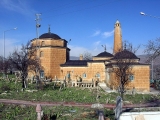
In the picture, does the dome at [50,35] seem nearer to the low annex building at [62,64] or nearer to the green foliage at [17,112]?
the low annex building at [62,64]

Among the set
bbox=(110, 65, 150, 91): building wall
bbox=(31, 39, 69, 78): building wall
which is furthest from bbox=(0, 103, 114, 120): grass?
bbox=(31, 39, 69, 78): building wall

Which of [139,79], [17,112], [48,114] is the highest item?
[139,79]

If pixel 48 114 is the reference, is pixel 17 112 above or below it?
below

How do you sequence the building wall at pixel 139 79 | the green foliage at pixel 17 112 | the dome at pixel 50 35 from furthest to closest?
1. the dome at pixel 50 35
2. the building wall at pixel 139 79
3. the green foliage at pixel 17 112

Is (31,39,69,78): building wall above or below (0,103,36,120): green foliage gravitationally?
above

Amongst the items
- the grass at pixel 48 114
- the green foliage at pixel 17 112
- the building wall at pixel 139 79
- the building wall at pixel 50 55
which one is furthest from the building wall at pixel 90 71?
the grass at pixel 48 114

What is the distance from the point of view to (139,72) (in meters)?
25.9

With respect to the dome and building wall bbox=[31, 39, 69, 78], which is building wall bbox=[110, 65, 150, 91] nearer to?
building wall bbox=[31, 39, 69, 78]

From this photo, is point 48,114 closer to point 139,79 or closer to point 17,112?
point 17,112

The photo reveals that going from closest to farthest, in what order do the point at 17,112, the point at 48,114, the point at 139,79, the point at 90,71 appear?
the point at 48,114 < the point at 17,112 < the point at 139,79 < the point at 90,71

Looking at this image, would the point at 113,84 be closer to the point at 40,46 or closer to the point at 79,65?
the point at 79,65

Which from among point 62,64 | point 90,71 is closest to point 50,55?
point 62,64

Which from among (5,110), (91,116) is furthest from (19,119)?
(91,116)

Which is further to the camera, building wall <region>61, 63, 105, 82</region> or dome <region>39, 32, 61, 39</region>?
dome <region>39, 32, 61, 39</region>
